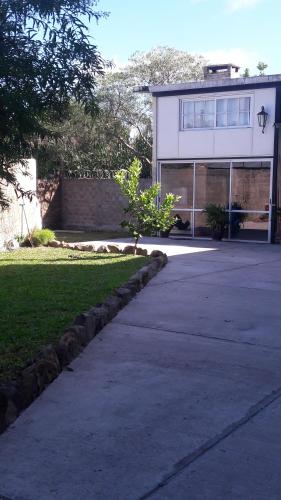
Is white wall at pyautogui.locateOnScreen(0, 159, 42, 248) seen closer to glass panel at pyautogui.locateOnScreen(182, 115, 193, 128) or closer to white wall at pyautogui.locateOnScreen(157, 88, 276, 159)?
white wall at pyautogui.locateOnScreen(157, 88, 276, 159)

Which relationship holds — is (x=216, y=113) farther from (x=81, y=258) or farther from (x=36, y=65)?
(x=36, y=65)

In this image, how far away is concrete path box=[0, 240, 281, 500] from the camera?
3.65 m

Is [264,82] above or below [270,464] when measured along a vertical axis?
above

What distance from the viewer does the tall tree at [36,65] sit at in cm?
454

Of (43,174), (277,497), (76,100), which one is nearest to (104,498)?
(277,497)

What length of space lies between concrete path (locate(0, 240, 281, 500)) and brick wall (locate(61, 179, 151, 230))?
48.3 ft

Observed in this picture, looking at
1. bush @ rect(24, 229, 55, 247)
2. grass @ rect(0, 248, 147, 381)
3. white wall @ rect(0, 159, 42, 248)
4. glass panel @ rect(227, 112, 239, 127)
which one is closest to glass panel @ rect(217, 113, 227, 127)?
glass panel @ rect(227, 112, 239, 127)

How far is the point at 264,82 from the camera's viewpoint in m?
17.8

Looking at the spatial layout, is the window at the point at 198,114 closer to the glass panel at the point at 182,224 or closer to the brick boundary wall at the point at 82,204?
the glass panel at the point at 182,224

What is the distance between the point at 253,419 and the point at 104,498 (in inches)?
61.0

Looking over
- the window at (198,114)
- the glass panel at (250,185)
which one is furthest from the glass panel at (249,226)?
the window at (198,114)

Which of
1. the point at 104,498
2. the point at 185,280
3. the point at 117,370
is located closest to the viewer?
the point at 104,498

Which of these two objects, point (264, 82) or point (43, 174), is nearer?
point (264, 82)

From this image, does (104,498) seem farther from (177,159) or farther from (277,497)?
(177,159)
